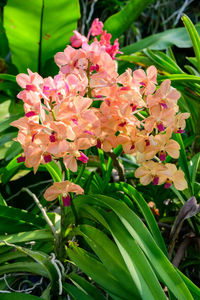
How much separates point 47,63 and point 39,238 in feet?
2.73

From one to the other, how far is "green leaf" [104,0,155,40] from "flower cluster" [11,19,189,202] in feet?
2.28

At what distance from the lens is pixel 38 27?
50.6 inches

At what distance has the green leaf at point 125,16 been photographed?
50.3 inches

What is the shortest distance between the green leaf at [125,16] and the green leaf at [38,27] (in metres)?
0.13

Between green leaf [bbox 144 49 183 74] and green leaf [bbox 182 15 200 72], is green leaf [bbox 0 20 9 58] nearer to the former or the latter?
green leaf [bbox 144 49 183 74]

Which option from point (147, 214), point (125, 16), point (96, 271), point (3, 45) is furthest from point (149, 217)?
point (3, 45)

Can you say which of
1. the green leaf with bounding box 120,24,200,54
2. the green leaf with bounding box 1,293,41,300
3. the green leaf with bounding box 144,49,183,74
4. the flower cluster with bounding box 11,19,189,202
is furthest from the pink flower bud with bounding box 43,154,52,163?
the green leaf with bounding box 120,24,200,54

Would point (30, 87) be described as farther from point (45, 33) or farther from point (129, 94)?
point (45, 33)

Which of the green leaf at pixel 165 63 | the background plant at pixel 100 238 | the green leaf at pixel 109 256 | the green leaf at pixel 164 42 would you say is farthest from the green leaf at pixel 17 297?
the green leaf at pixel 164 42

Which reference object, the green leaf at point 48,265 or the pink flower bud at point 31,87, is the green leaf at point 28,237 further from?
the pink flower bud at point 31,87

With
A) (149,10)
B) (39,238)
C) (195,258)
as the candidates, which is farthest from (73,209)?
(149,10)

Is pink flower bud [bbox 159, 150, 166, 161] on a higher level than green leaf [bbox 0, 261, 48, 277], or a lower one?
higher

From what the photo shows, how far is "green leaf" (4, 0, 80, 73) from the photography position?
4.08 ft

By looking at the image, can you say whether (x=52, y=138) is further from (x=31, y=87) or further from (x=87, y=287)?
(x=87, y=287)
